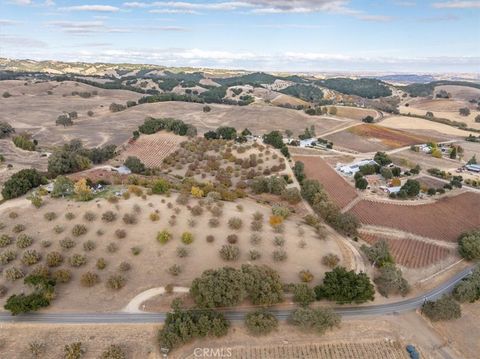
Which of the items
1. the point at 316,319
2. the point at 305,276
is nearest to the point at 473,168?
the point at 305,276

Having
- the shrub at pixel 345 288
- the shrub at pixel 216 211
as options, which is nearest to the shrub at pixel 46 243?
the shrub at pixel 216 211

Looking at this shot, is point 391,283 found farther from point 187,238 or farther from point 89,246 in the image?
point 89,246

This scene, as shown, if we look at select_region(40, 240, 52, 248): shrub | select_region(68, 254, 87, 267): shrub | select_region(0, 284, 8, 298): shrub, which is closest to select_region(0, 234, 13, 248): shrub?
select_region(40, 240, 52, 248): shrub

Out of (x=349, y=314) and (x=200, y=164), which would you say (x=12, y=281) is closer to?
(x=349, y=314)

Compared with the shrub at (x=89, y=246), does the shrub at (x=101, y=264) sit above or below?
below

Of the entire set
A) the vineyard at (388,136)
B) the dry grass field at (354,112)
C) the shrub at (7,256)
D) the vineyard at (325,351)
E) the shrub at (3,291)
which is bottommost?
the vineyard at (325,351)

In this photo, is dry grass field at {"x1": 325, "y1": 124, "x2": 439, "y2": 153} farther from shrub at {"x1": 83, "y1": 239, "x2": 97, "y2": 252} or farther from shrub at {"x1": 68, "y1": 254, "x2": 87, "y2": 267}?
shrub at {"x1": 68, "y1": 254, "x2": 87, "y2": 267}

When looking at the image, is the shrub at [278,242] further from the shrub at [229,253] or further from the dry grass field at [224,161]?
the dry grass field at [224,161]
